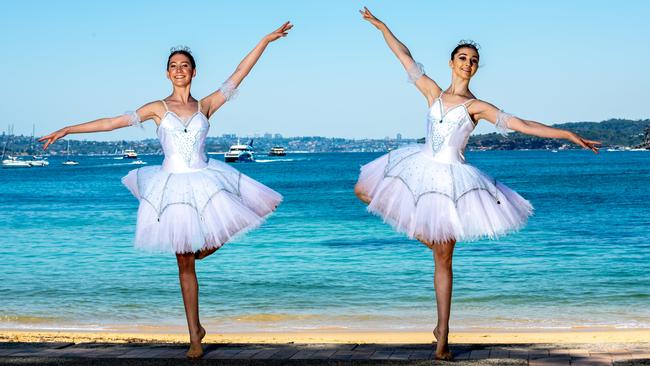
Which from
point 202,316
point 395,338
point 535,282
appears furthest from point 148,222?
point 535,282

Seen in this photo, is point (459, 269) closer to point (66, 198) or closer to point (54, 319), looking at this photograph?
point (54, 319)

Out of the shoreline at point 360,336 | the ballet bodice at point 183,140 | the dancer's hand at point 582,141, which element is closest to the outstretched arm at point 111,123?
the ballet bodice at point 183,140

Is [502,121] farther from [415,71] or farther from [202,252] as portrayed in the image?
[202,252]

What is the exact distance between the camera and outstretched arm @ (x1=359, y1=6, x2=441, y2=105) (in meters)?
7.28

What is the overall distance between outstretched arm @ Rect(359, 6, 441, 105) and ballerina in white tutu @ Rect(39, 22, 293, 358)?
2.56 feet

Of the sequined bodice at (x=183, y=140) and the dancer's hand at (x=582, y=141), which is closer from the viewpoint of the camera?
the dancer's hand at (x=582, y=141)

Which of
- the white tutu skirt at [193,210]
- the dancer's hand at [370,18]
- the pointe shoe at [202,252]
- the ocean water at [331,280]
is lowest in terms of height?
the ocean water at [331,280]

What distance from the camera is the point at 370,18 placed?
24.5 feet

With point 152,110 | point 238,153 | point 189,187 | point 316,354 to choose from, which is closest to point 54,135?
point 152,110

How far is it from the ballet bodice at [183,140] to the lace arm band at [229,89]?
0.24m

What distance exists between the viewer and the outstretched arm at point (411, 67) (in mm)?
7277

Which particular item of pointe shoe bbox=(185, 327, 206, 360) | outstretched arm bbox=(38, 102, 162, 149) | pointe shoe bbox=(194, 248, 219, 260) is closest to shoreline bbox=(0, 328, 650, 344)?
pointe shoe bbox=(185, 327, 206, 360)

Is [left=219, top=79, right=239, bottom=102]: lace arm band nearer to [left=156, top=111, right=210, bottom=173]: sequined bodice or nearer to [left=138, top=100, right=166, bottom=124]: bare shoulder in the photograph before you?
[left=156, top=111, right=210, bottom=173]: sequined bodice

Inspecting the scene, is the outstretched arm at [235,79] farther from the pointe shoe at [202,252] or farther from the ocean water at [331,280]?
the ocean water at [331,280]
